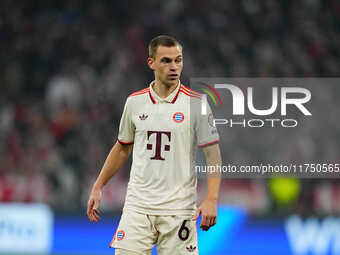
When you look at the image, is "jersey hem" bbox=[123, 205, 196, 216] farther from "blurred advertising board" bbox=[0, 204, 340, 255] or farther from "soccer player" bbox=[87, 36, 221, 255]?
"blurred advertising board" bbox=[0, 204, 340, 255]

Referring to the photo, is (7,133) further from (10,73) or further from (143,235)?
(143,235)

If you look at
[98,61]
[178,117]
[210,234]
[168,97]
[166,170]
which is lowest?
[166,170]

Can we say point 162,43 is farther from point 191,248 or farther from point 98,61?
point 98,61

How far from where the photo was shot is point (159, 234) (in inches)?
153

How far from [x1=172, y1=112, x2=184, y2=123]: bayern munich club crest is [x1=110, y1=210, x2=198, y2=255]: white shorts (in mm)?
543

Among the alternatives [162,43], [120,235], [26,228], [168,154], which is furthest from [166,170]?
[26,228]

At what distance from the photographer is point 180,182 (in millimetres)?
3865

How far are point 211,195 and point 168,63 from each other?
0.78m

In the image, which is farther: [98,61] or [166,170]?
[98,61]

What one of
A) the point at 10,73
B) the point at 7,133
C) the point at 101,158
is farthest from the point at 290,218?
the point at 10,73

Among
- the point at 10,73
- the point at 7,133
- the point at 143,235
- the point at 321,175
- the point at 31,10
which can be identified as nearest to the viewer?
the point at 143,235

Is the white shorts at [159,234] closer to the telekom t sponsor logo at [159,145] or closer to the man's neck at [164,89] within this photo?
the telekom t sponsor logo at [159,145]

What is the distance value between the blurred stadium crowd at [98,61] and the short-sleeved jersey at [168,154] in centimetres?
412

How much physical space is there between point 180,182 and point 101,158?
514 cm
